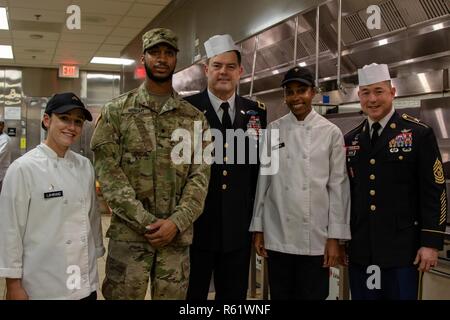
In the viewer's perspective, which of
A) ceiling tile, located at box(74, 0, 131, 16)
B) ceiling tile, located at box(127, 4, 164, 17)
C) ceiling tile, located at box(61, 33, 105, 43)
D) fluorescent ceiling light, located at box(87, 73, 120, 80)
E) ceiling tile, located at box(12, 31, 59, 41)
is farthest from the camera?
fluorescent ceiling light, located at box(87, 73, 120, 80)

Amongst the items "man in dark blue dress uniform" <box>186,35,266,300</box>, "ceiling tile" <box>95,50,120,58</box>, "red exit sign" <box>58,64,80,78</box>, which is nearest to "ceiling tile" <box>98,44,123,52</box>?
"ceiling tile" <box>95,50,120,58</box>

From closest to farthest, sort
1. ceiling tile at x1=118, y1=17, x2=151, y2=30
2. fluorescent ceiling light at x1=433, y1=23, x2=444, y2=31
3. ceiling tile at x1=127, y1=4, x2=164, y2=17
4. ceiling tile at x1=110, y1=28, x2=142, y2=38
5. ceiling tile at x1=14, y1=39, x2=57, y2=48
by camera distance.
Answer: fluorescent ceiling light at x1=433, y1=23, x2=444, y2=31 < ceiling tile at x1=127, y1=4, x2=164, y2=17 < ceiling tile at x1=118, y1=17, x2=151, y2=30 < ceiling tile at x1=110, y1=28, x2=142, y2=38 < ceiling tile at x1=14, y1=39, x2=57, y2=48

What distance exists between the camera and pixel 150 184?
197 centimetres

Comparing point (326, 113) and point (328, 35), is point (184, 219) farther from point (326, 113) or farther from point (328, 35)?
point (328, 35)

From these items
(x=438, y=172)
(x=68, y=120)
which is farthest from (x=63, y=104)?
(x=438, y=172)

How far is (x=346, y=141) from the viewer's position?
234 cm

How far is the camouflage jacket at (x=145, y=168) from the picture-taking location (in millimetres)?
1916

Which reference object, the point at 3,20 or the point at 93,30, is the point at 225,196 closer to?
the point at 93,30

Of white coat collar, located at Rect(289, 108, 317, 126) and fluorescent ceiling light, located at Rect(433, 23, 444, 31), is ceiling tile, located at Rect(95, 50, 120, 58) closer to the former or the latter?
fluorescent ceiling light, located at Rect(433, 23, 444, 31)

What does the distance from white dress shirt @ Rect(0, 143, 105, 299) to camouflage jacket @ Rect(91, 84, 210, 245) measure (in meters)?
0.13

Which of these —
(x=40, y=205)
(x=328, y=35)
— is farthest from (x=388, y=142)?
(x=328, y=35)

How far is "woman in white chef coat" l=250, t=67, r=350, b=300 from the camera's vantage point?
7.06 feet

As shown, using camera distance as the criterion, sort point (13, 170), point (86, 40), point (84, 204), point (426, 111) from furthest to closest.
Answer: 1. point (86, 40)
2. point (426, 111)
3. point (84, 204)
4. point (13, 170)

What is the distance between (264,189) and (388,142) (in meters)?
0.61
